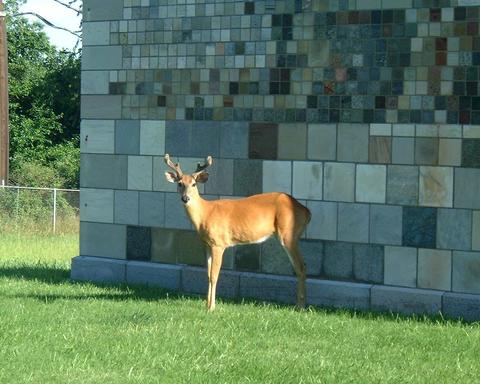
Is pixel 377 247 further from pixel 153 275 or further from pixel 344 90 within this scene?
pixel 153 275

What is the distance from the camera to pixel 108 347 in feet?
31.1

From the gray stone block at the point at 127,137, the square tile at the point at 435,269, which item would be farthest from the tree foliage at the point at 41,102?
the square tile at the point at 435,269

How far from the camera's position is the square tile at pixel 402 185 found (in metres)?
12.0

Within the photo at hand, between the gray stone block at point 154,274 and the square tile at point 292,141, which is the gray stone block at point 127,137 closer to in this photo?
the gray stone block at point 154,274

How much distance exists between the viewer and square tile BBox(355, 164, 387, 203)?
40.1ft

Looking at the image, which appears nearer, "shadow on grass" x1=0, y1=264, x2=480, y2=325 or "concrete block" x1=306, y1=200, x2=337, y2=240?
"shadow on grass" x1=0, y1=264, x2=480, y2=325

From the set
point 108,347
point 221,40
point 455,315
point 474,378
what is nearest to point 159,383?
point 108,347

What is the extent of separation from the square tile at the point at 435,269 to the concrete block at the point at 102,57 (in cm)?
502

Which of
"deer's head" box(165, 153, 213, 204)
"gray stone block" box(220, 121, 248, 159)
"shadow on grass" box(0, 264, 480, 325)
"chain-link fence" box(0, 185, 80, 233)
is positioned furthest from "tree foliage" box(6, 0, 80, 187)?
"deer's head" box(165, 153, 213, 204)

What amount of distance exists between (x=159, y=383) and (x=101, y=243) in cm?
→ 670

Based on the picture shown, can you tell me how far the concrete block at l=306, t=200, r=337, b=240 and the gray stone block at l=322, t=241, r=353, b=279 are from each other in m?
0.12

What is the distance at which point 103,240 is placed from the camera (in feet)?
48.2

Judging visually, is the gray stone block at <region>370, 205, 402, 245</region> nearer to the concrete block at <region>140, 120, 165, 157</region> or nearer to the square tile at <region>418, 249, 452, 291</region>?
the square tile at <region>418, 249, 452, 291</region>

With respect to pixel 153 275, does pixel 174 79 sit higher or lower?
higher
